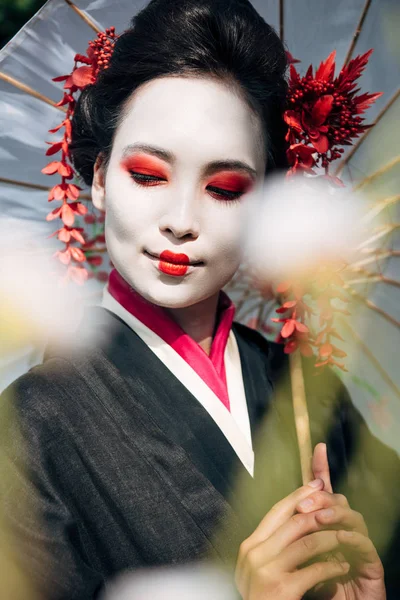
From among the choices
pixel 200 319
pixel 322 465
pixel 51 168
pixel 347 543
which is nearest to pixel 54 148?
pixel 51 168

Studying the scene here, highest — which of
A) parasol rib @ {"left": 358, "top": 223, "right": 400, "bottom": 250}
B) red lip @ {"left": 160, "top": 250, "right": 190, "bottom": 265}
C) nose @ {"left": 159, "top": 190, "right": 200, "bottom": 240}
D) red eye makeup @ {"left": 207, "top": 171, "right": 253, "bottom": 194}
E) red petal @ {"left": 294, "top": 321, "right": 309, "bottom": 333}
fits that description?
red eye makeup @ {"left": 207, "top": 171, "right": 253, "bottom": 194}

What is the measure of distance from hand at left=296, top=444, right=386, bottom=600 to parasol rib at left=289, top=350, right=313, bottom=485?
4cm

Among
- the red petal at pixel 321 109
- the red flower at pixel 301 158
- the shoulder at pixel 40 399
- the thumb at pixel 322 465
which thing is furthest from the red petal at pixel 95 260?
the thumb at pixel 322 465

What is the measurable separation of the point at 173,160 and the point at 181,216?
13 cm

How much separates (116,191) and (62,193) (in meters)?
0.23

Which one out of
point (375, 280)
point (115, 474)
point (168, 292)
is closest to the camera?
point (115, 474)

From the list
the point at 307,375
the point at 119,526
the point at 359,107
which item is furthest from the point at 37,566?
the point at 359,107

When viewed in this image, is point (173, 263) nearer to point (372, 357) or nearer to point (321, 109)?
point (321, 109)

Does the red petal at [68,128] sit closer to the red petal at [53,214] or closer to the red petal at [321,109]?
the red petal at [53,214]

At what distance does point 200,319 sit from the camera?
1635mm

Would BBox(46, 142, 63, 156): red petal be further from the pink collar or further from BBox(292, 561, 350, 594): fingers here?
BBox(292, 561, 350, 594): fingers

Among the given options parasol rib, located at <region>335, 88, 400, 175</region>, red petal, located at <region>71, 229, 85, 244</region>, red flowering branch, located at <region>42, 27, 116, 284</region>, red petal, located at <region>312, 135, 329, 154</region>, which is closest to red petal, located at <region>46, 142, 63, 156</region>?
red flowering branch, located at <region>42, 27, 116, 284</region>

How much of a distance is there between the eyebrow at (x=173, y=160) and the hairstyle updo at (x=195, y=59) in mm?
150

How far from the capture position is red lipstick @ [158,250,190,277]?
137 centimetres
